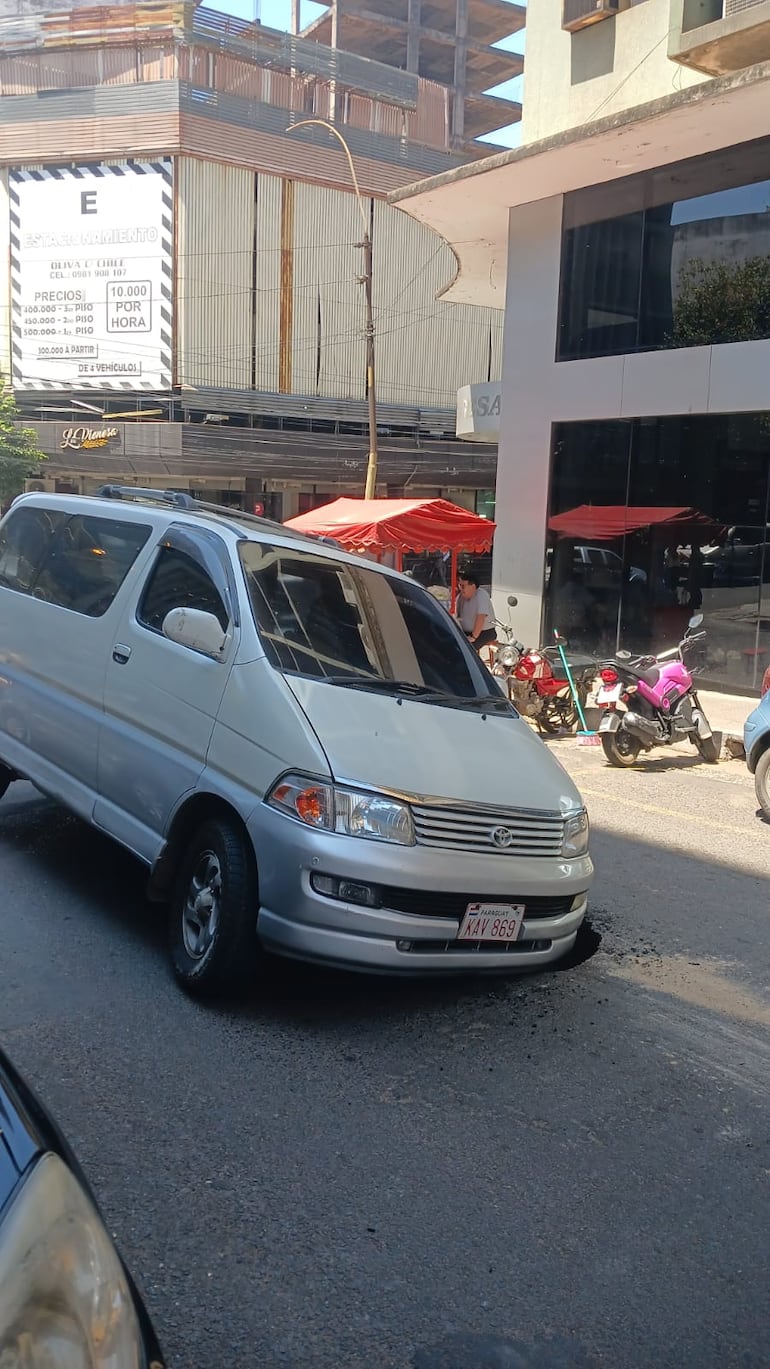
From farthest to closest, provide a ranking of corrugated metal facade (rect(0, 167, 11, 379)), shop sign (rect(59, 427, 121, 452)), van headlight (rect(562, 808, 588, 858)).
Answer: corrugated metal facade (rect(0, 167, 11, 379)), shop sign (rect(59, 427, 121, 452)), van headlight (rect(562, 808, 588, 858))

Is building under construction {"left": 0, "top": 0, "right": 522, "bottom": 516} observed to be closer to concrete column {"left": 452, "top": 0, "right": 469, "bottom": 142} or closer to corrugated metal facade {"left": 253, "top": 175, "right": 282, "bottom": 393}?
corrugated metal facade {"left": 253, "top": 175, "right": 282, "bottom": 393}

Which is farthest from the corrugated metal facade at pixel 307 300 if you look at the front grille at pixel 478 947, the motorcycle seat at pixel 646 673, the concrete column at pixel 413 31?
the front grille at pixel 478 947

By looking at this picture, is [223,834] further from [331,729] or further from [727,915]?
[727,915]

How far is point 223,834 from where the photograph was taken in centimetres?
452

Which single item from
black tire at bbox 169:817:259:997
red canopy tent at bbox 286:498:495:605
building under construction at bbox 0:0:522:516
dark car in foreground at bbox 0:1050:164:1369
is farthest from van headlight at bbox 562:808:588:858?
building under construction at bbox 0:0:522:516

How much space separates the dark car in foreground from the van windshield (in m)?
3.03

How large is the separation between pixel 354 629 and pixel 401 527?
8.31m

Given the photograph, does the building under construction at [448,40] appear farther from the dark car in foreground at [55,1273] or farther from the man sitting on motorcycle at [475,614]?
the dark car in foreground at [55,1273]

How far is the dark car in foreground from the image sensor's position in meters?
1.53

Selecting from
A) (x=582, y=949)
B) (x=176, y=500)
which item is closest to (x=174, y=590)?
(x=176, y=500)

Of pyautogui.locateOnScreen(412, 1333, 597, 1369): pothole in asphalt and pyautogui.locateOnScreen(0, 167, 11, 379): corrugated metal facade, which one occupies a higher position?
pyautogui.locateOnScreen(0, 167, 11, 379): corrugated metal facade

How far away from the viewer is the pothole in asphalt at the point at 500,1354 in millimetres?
2695

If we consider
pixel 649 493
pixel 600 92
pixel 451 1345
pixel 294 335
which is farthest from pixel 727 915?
pixel 294 335

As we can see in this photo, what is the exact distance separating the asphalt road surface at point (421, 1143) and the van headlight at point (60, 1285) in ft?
3.70
